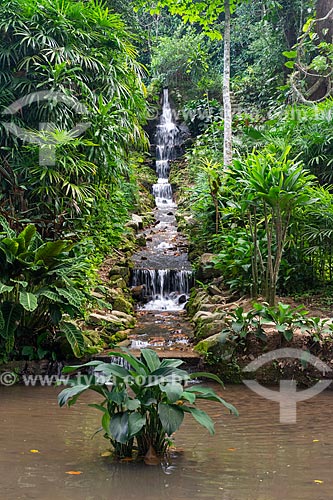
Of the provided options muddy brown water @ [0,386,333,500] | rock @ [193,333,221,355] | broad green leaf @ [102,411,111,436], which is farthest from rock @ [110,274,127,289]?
broad green leaf @ [102,411,111,436]

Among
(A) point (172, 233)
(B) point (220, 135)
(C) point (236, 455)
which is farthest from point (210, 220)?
(C) point (236, 455)

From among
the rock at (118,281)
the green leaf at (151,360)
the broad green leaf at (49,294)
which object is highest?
the rock at (118,281)

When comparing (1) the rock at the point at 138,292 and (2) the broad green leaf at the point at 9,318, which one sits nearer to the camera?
(2) the broad green leaf at the point at 9,318

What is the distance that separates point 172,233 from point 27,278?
6429 mm

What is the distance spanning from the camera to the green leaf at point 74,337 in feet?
19.6

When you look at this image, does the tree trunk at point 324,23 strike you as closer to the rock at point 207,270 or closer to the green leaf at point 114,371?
the rock at point 207,270

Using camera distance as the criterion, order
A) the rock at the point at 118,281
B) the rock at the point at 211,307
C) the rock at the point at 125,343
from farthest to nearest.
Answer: the rock at the point at 118,281
the rock at the point at 211,307
the rock at the point at 125,343

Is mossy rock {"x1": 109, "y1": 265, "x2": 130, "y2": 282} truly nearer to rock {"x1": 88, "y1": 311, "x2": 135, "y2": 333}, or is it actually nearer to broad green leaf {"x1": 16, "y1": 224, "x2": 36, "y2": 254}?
rock {"x1": 88, "y1": 311, "x2": 135, "y2": 333}

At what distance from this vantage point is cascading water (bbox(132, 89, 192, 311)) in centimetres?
893

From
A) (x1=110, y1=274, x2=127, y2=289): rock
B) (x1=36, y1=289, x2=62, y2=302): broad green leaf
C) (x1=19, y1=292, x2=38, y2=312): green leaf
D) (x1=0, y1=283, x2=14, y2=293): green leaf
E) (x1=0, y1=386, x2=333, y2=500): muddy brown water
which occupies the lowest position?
(x1=0, y1=386, x2=333, y2=500): muddy brown water

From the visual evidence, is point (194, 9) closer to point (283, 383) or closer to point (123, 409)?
point (283, 383)
